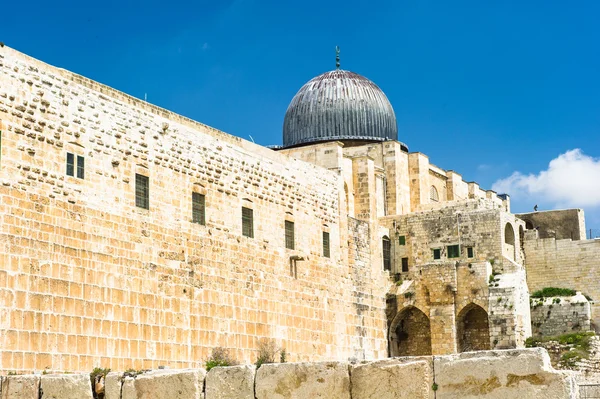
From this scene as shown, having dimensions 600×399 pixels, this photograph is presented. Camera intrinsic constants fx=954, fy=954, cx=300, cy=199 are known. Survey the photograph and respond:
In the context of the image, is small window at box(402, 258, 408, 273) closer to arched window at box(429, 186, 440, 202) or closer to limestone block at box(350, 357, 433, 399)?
arched window at box(429, 186, 440, 202)

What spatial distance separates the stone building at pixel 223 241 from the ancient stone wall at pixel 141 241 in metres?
0.04

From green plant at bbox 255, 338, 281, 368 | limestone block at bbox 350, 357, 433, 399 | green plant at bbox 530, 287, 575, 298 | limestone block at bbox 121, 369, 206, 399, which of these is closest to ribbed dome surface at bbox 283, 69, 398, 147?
green plant at bbox 530, 287, 575, 298

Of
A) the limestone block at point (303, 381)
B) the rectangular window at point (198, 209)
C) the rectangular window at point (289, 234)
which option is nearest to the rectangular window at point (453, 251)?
the rectangular window at point (289, 234)

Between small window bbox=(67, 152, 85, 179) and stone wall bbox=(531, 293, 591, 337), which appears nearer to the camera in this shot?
small window bbox=(67, 152, 85, 179)

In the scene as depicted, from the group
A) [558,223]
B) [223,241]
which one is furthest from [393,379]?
[558,223]

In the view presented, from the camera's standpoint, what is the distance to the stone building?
16156mm

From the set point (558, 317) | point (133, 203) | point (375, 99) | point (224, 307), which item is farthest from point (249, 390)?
point (375, 99)

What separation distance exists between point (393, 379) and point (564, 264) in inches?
998

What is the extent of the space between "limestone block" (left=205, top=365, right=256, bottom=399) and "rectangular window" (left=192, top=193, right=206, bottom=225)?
507 inches

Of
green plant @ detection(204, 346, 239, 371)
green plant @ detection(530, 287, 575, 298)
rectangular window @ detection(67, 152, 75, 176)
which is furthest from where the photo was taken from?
green plant @ detection(530, 287, 575, 298)

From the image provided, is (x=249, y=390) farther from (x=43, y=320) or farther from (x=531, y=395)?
(x=43, y=320)

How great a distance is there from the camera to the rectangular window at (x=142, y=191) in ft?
61.3

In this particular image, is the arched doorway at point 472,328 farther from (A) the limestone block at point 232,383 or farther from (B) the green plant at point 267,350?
(A) the limestone block at point 232,383

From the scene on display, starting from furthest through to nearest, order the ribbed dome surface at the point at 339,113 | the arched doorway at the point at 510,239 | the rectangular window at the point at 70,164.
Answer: the ribbed dome surface at the point at 339,113 → the arched doorway at the point at 510,239 → the rectangular window at the point at 70,164
